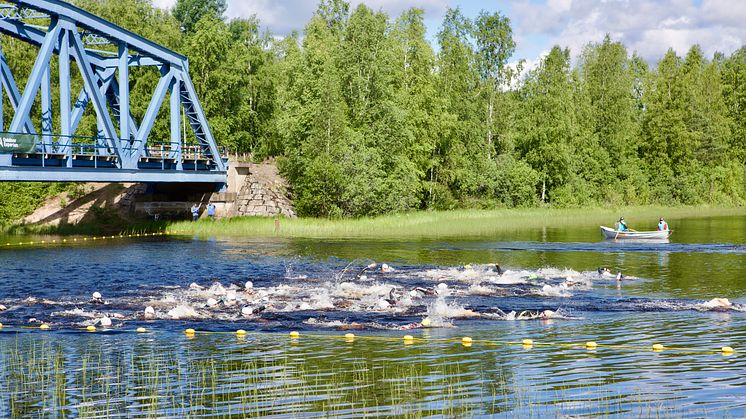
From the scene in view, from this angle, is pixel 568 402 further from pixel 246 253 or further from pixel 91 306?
pixel 246 253

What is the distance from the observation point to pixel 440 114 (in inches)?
3034

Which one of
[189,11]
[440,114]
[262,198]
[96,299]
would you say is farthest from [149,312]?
[189,11]

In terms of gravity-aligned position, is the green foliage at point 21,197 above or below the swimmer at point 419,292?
above

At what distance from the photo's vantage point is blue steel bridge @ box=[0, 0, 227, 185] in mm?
43562

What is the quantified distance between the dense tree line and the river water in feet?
89.0

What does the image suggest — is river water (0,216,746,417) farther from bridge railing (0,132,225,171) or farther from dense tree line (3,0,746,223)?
dense tree line (3,0,746,223)

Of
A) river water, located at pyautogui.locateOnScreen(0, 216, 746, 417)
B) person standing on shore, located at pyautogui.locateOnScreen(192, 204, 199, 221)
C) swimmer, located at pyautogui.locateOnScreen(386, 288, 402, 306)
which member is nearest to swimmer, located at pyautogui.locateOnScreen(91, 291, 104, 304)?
river water, located at pyautogui.locateOnScreen(0, 216, 746, 417)

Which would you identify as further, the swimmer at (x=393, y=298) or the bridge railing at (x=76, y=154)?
the bridge railing at (x=76, y=154)

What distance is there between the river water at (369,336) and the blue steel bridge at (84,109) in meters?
6.00

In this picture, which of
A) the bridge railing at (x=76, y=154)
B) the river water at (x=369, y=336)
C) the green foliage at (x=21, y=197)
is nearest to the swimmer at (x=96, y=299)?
the river water at (x=369, y=336)

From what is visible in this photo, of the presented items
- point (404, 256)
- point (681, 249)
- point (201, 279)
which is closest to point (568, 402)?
point (201, 279)

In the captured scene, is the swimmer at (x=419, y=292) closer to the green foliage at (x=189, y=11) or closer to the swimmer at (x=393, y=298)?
the swimmer at (x=393, y=298)

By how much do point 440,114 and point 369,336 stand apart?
57.4m

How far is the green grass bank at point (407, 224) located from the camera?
55.7 meters
